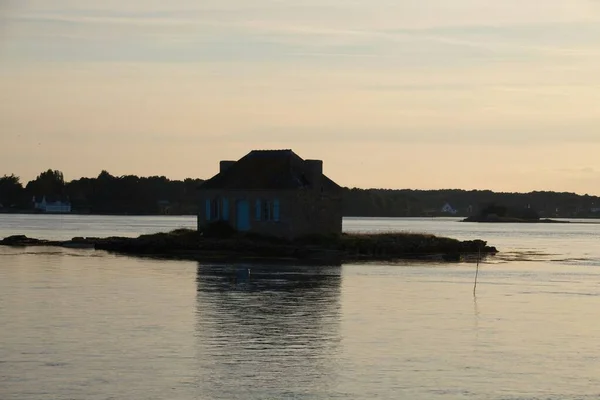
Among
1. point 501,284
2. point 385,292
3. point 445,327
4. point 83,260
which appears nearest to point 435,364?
point 445,327

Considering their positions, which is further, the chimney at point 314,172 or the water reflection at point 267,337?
the chimney at point 314,172

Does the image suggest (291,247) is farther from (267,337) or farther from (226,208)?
(267,337)

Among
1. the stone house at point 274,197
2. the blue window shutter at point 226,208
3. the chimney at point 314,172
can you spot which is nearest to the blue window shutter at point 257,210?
the stone house at point 274,197

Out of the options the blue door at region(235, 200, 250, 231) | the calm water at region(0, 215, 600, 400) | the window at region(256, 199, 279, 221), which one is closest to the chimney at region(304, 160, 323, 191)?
the window at region(256, 199, 279, 221)

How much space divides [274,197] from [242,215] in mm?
2785

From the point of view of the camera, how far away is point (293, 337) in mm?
29766

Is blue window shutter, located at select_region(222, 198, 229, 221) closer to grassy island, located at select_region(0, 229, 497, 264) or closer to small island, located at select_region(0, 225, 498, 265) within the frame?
small island, located at select_region(0, 225, 498, 265)

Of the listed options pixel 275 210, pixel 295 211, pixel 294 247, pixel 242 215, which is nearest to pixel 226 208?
pixel 242 215

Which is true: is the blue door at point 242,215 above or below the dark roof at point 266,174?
below

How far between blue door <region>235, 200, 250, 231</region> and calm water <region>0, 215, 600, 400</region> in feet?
Result: 59.1

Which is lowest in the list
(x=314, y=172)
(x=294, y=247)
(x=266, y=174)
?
(x=294, y=247)

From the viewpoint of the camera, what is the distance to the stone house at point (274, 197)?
68.8 m

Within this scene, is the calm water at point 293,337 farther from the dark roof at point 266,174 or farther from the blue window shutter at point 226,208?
the blue window shutter at point 226,208

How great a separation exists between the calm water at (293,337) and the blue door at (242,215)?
18027mm
